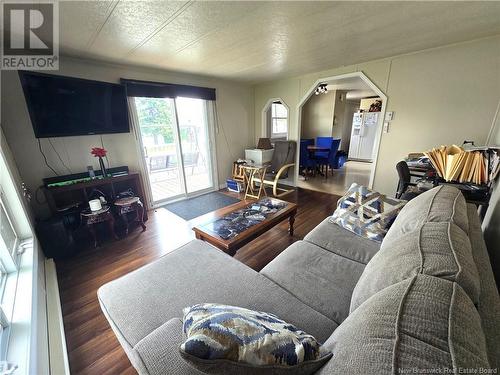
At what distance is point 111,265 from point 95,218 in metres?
0.63

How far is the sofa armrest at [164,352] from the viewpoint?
628 millimetres

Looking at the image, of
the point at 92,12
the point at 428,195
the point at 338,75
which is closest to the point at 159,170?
the point at 92,12

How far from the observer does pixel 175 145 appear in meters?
3.71

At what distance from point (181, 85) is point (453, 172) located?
12.7 ft

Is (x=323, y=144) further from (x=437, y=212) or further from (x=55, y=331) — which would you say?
(x=55, y=331)

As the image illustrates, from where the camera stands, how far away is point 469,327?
454 mm

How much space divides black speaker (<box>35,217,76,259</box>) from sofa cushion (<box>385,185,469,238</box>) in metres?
3.02

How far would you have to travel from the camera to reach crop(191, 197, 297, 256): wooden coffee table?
179cm

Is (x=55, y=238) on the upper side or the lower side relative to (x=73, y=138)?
lower

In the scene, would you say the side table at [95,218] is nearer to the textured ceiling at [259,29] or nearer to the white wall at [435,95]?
the textured ceiling at [259,29]

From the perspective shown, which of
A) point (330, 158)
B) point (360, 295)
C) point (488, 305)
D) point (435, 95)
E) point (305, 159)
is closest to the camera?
point (488, 305)

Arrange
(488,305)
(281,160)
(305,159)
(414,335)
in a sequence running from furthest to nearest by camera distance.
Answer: (305,159), (281,160), (488,305), (414,335)

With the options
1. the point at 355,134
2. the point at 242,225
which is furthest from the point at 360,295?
the point at 355,134

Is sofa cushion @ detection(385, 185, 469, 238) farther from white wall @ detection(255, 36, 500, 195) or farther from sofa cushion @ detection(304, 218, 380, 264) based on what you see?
white wall @ detection(255, 36, 500, 195)
